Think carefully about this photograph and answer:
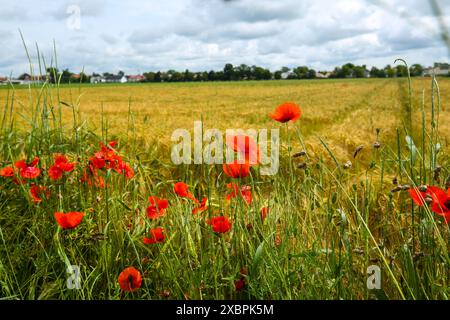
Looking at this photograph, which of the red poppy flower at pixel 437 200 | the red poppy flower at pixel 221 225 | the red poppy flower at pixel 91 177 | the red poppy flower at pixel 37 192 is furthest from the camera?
the red poppy flower at pixel 91 177

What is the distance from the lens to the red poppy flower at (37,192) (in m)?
1.47

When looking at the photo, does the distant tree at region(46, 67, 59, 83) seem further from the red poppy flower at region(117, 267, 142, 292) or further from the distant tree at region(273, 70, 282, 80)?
the distant tree at region(273, 70, 282, 80)

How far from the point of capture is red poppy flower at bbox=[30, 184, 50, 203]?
1.47 metres

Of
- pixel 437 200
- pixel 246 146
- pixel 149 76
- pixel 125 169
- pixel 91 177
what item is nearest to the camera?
pixel 437 200

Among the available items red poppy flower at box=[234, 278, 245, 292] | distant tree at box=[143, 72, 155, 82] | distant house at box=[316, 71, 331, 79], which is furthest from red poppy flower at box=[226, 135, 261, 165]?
distant house at box=[316, 71, 331, 79]

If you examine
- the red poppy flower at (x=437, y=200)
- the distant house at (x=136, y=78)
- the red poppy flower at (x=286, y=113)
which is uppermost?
the distant house at (x=136, y=78)

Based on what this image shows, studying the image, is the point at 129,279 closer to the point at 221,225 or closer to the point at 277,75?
the point at 221,225

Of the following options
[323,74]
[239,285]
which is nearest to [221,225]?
[239,285]

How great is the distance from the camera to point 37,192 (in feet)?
4.90

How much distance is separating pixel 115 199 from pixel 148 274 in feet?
0.88

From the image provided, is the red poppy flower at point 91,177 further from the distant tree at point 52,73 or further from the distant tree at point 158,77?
the distant tree at point 158,77

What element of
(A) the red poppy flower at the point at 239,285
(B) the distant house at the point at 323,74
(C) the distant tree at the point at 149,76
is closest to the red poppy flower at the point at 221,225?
(A) the red poppy flower at the point at 239,285
